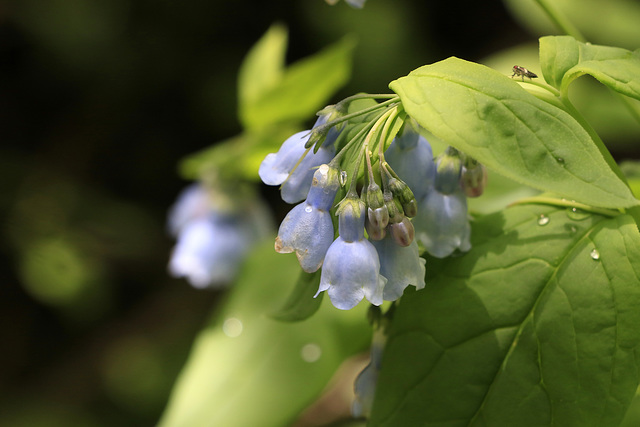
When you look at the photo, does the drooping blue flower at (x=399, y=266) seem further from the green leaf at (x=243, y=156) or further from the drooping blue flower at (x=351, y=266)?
the green leaf at (x=243, y=156)

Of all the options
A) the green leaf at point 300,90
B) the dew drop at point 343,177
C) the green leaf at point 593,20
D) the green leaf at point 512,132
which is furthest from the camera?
the green leaf at point 593,20

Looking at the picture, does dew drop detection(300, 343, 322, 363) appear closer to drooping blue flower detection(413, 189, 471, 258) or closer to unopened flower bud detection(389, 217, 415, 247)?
drooping blue flower detection(413, 189, 471, 258)

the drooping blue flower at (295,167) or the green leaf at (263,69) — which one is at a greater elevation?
the drooping blue flower at (295,167)

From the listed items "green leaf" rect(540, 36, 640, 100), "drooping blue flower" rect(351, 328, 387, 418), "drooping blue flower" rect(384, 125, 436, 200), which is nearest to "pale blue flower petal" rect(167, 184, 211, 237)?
"drooping blue flower" rect(351, 328, 387, 418)

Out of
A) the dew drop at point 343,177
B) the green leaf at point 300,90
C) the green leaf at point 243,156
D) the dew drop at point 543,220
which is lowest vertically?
the green leaf at point 243,156

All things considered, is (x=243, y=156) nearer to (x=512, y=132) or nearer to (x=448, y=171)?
(x=448, y=171)

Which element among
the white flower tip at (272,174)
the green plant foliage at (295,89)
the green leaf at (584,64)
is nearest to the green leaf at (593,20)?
the green plant foliage at (295,89)

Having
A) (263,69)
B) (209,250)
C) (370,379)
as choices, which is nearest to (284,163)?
(370,379)
